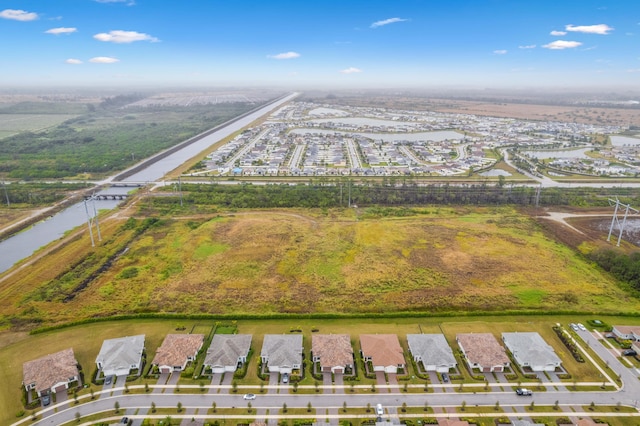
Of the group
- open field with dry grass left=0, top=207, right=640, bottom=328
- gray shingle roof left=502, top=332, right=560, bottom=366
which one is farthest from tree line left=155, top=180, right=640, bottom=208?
gray shingle roof left=502, top=332, right=560, bottom=366

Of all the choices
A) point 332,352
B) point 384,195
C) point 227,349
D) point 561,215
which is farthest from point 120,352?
point 561,215

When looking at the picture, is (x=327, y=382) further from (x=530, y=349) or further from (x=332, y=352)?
(x=530, y=349)

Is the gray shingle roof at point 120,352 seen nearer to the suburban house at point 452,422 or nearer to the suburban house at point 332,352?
the suburban house at point 332,352

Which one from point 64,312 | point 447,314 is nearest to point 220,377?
point 64,312

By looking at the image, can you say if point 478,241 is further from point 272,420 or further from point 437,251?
point 272,420

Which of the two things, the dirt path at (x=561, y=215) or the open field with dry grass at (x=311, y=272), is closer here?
the open field with dry grass at (x=311, y=272)

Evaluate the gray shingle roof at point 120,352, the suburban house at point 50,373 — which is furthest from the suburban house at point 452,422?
the suburban house at point 50,373

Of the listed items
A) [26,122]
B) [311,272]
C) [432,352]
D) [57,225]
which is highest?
[26,122]
